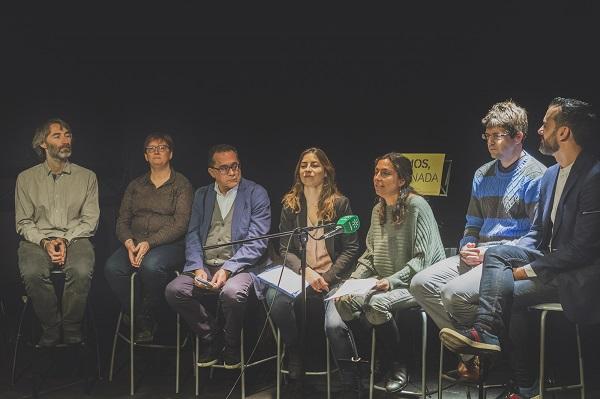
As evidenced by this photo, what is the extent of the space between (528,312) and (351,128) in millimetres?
1863

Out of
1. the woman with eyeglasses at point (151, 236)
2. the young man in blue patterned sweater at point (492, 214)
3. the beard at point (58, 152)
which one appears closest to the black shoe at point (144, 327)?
the woman with eyeglasses at point (151, 236)

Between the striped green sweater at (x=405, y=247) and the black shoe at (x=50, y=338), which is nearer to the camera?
the striped green sweater at (x=405, y=247)

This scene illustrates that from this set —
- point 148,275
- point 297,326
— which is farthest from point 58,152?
point 297,326

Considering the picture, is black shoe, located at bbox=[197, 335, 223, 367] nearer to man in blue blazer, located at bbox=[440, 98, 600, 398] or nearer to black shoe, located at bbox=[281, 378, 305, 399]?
black shoe, located at bbox=[281, 378, 305, 399]

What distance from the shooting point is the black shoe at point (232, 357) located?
166 inches

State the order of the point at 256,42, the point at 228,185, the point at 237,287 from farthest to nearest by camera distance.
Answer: the point at 256,42
the point at 228,185
the point at 237,287

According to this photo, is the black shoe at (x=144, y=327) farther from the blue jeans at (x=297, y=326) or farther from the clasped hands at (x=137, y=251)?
the blue jeans at (x=297, y=326)

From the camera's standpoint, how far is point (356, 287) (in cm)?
385

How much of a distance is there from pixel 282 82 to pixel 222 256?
4.49ft

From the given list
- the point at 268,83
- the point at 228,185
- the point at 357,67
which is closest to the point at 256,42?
the point at 268,83

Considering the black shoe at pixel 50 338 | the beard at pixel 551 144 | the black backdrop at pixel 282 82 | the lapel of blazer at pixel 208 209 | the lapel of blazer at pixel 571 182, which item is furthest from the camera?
the lapel of blazer at pixel 208 209

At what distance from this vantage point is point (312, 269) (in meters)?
4.34

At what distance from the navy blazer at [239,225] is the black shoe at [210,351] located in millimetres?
419

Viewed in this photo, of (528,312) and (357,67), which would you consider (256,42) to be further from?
(528,312)
